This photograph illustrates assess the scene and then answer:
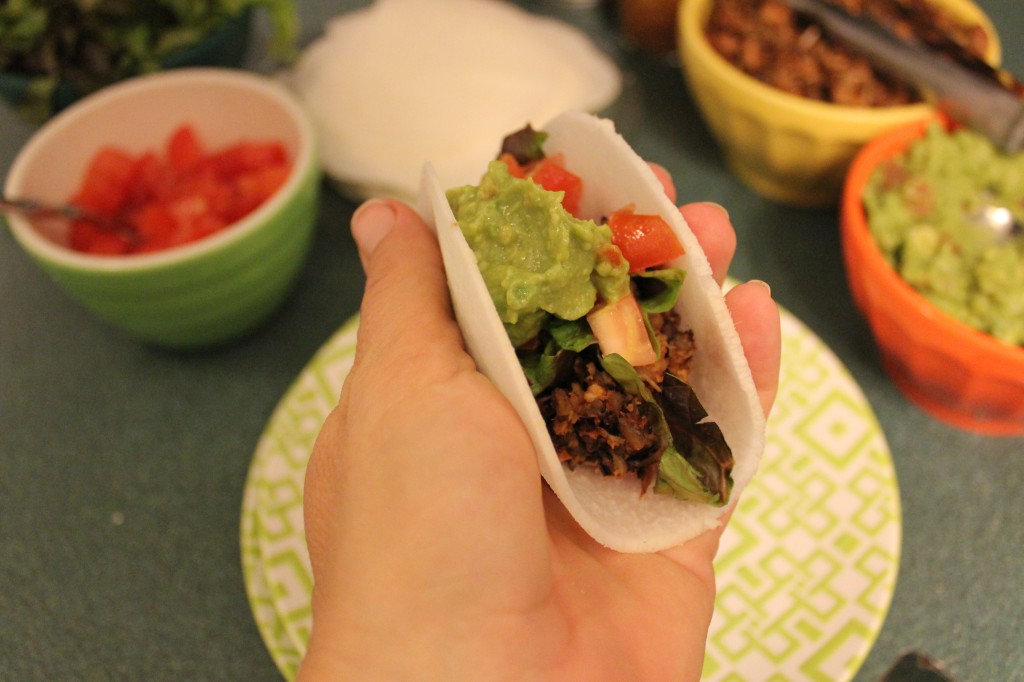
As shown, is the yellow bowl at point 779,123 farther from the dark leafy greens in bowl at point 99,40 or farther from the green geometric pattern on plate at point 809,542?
the dark leafy greens in bowl at point 99,40

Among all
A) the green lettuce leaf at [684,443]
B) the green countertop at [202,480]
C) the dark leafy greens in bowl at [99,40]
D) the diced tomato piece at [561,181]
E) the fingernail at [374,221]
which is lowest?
the green countertop at [202,480]

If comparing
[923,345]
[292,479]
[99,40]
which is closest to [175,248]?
[292,479]

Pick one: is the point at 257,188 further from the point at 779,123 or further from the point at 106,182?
the point at 779,123

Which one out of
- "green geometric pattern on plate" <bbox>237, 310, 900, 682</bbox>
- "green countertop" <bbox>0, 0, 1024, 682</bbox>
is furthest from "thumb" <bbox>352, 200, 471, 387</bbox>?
"green countertop" <bbox>0, 0, 1024, 682</bbox>

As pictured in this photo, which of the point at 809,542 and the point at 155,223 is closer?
the point at 809,542

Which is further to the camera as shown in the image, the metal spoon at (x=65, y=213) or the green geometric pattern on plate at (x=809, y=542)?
the metal spoon at (x=65, y=213)

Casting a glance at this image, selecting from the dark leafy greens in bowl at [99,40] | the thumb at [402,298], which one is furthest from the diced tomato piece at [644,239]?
the dark leafy greens in bowl at [99,40]
